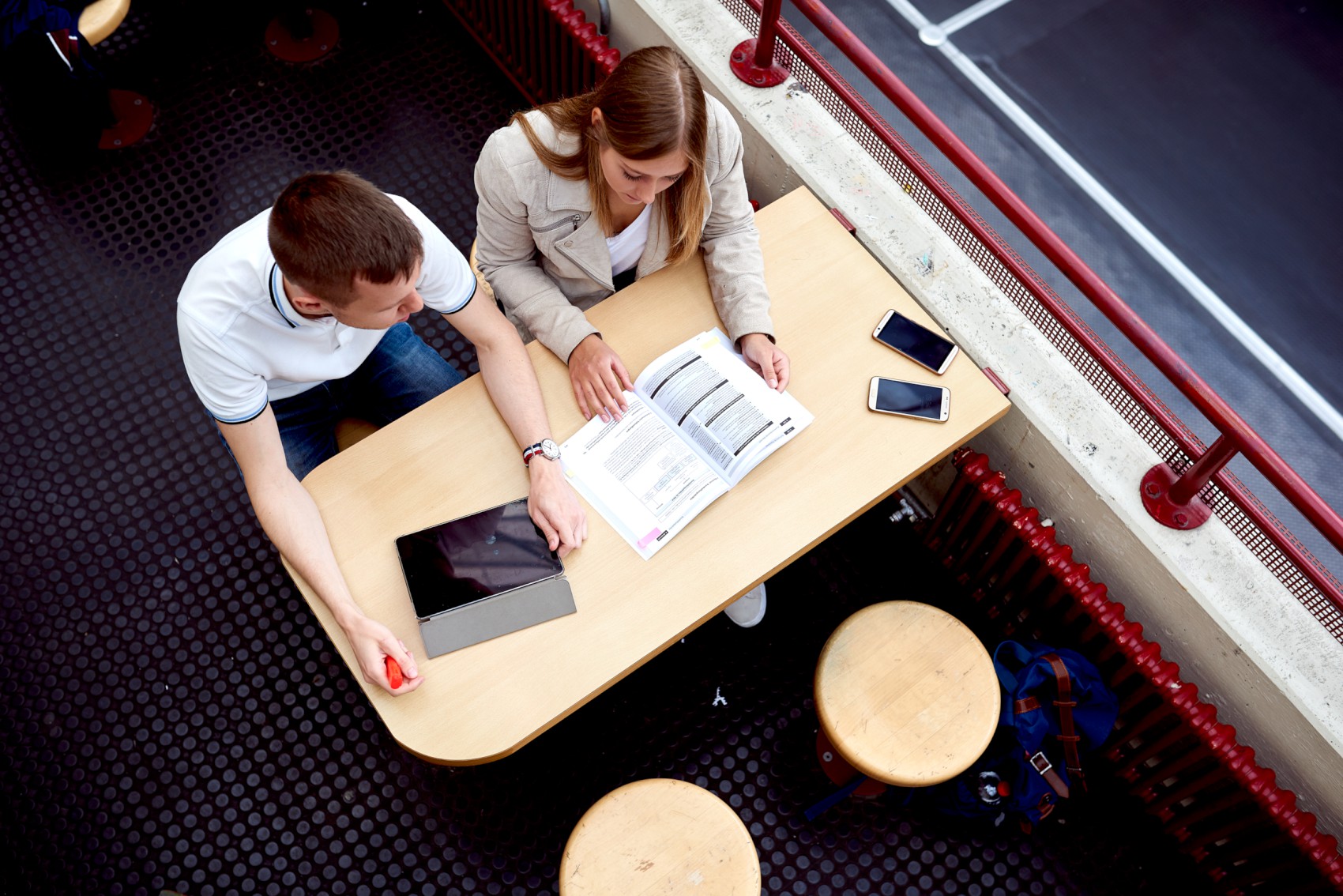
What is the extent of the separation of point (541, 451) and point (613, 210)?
57 centimetres

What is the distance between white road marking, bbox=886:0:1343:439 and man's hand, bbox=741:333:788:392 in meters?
2.55

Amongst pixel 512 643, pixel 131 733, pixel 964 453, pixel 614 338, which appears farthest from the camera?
pixel 131 733

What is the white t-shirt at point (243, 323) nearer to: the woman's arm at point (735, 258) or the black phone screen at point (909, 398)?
the woman's arm at point (735, 258)

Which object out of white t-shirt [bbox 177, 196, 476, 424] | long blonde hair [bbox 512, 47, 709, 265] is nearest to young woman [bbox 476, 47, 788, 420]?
long blonde hair [bbox 512, 47, 709, 265]

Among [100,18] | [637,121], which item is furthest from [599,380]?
[100,18]

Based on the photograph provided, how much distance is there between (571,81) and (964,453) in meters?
1.75

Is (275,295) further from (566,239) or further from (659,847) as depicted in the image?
(659,847)

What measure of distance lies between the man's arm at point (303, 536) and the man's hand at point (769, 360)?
0.91 m

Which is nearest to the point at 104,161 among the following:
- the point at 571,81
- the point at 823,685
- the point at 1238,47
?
the point at 571,81

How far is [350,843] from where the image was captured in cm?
252

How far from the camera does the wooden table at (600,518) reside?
1.80m

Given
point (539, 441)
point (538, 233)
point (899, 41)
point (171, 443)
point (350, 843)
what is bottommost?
point (350, 843)

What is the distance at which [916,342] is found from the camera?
214 cm

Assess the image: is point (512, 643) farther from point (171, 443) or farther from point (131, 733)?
point (171, 443)
